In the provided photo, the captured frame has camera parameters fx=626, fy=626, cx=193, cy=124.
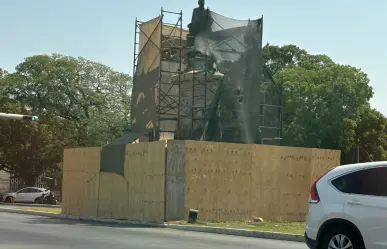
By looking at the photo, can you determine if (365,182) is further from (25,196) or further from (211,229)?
(25,196)

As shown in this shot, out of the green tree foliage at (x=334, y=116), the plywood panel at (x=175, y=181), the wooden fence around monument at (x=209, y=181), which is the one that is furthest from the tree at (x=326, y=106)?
the plywood panel at (x=175, y=181)

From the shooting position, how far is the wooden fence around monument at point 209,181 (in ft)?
78.5

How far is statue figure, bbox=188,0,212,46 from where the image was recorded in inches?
1152

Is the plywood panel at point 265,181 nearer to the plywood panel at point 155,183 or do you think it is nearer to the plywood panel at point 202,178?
the plywood panel at point 202,178

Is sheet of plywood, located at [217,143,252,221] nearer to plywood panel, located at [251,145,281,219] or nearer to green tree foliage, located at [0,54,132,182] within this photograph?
plywood panel, located at [251,145,281,219]

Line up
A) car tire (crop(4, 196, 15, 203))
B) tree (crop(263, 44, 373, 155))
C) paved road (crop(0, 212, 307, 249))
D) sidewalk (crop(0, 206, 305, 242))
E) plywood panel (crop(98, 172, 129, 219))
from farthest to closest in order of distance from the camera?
tree (crop(263, 44, 373, 155)), car tire (crop(4, 196, 15, 203)), plywood panel (crop(98, 172, 129, 219)), sidewalk (crop(0, 206, 305, 242)), paved road (crop(0, 212, 307, 249))

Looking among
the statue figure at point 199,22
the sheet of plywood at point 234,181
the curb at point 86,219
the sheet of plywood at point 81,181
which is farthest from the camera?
the statue figure at point 199,22

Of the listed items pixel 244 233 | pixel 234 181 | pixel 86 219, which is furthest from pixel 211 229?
pixel 86 219

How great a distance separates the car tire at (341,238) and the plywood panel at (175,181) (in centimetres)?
1340

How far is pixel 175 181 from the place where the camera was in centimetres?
2389

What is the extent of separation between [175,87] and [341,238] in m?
20.7

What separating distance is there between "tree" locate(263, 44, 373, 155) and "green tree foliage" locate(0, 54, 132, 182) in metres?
14.2

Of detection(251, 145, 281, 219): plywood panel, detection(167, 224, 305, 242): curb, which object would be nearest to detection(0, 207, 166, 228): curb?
detection(167, 224, 305, 242): curb

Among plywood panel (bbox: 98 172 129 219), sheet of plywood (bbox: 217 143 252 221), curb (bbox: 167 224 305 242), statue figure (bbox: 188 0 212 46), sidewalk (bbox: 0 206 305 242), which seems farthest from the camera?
→ statue figure (bbox: 188 0 212 46)
